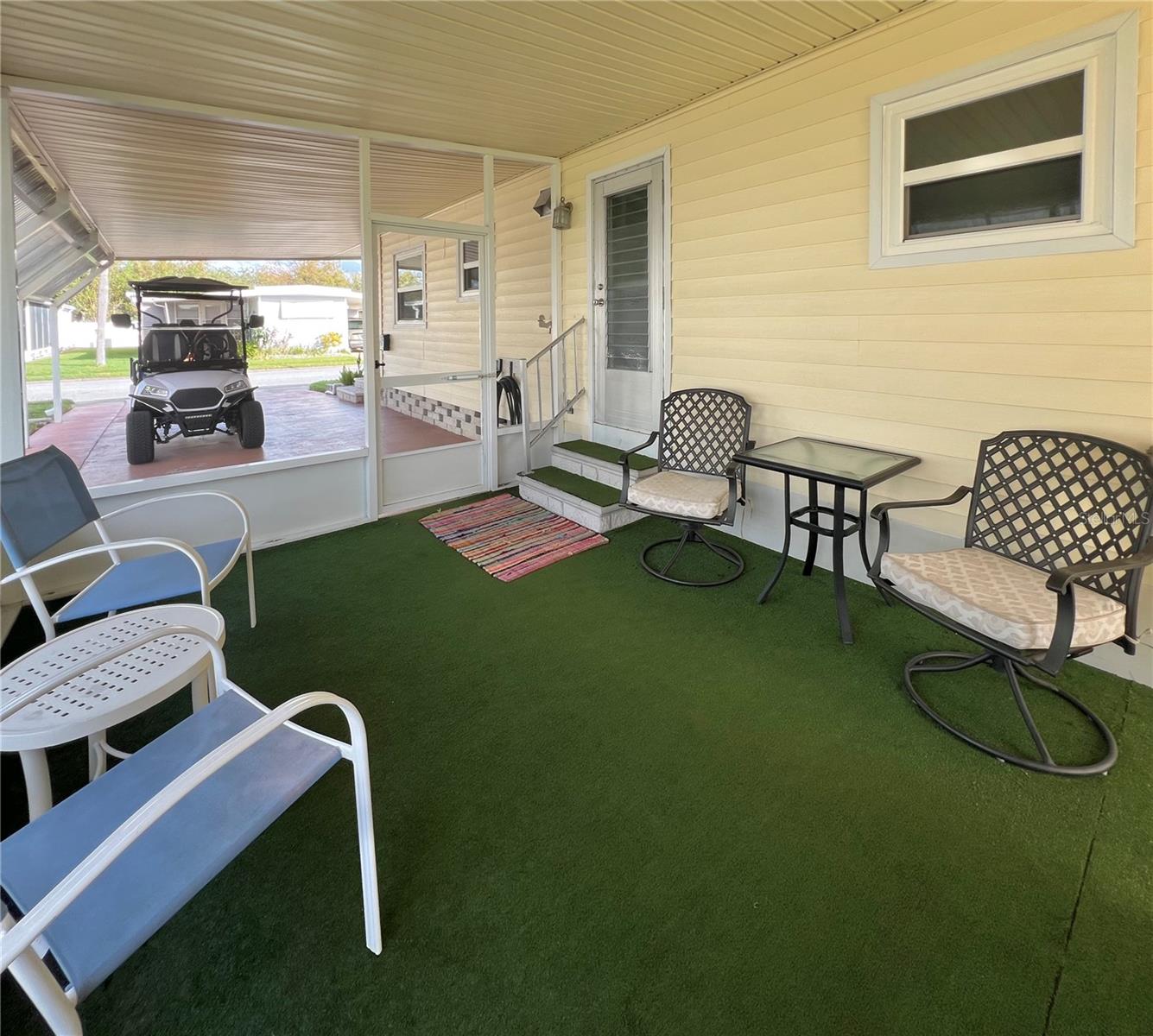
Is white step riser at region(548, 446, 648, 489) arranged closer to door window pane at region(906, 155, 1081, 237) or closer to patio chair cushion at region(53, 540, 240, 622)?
door window pane at region(906, 155, 1081, 237)

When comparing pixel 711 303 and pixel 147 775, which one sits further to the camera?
pixel 711 303

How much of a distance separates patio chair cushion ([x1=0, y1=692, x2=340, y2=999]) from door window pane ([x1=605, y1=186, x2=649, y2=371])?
12.4 feet

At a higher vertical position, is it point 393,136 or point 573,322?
point 393,136

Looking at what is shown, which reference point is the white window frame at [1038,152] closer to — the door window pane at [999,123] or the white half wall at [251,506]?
the door window pane at [999,123]

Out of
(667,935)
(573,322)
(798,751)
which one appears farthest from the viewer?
(573,322)

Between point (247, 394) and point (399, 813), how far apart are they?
12.6ft

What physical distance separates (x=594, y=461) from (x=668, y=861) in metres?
3.31

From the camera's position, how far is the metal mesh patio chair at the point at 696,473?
3.50m

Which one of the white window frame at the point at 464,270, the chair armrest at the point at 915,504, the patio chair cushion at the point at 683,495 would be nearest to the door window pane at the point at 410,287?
the white window frame at the point at 464,270

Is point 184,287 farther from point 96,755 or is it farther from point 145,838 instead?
point 145,838

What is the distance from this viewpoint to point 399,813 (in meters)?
1.93

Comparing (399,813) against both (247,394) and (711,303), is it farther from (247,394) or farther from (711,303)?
(247,394)

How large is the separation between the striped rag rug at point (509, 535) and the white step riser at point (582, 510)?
0.20 feet

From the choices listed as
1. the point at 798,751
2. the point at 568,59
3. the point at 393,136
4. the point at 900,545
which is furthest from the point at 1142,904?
the point at 393,136
